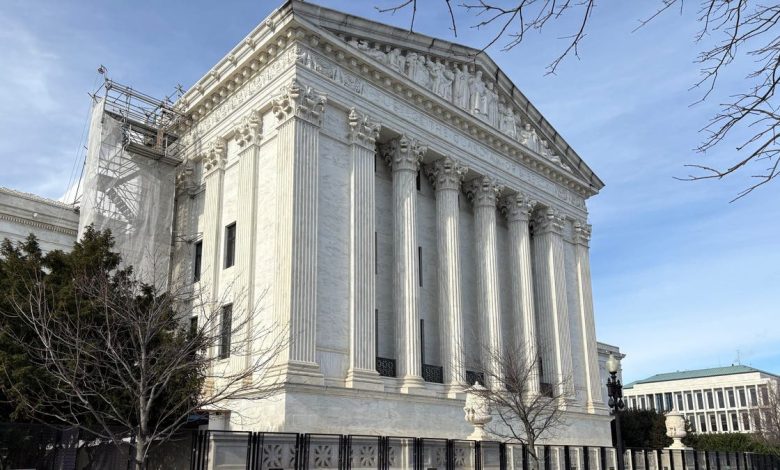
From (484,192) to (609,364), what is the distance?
1441 centimetres

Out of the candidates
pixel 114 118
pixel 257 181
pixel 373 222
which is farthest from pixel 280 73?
pixel 114 118

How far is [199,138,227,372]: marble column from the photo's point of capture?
2825cm

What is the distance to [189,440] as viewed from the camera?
1673 centimetres

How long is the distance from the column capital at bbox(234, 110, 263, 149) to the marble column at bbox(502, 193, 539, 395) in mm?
15346

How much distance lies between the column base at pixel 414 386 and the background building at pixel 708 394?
319 feet

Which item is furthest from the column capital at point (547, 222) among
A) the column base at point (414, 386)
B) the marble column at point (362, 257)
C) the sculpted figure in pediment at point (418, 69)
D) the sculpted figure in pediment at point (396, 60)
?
the column base at point (414, 386)

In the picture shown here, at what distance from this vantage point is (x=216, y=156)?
3042 cm

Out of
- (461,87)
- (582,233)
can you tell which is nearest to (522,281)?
(582,233)

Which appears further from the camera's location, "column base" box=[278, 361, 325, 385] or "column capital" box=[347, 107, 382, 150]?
"column capital" box=[347, 107, 382, 150]

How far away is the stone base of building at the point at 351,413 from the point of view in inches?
891

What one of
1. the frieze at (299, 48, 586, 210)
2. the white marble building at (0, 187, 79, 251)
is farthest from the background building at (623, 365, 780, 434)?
the white marble building at (0, 187, 79, 251)

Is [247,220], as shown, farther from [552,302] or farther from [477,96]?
[552,302]

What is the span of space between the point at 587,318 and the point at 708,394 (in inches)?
3767

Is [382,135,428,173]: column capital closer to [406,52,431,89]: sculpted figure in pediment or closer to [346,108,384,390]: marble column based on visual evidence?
[346,108,384,390]: marble column
